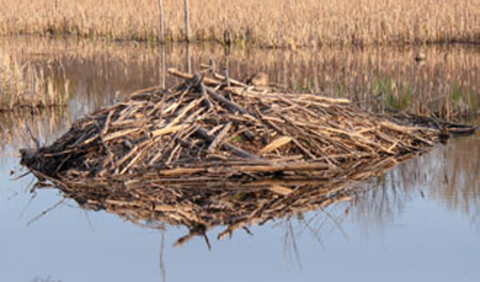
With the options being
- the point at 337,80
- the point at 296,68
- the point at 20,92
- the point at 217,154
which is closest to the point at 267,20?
the point at 296,68

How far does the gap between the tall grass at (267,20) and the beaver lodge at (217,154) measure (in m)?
13.4

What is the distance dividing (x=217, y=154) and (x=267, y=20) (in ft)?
56.1

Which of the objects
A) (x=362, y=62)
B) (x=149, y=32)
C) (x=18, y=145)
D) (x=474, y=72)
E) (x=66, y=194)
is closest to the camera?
(x=66, y=194)

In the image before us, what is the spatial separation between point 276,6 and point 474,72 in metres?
12.4

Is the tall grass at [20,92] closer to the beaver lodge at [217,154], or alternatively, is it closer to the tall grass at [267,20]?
the beaver lodge at [217,154]

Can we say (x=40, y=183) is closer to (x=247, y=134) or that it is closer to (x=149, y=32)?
(x=247, y=134)

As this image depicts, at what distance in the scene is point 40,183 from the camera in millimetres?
8008

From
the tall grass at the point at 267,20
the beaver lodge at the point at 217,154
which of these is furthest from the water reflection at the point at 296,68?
the beaver lodge at the point at 217,154

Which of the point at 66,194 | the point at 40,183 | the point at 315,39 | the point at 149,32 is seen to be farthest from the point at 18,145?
the point at 149,32

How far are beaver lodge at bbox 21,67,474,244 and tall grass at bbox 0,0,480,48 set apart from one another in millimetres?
13389

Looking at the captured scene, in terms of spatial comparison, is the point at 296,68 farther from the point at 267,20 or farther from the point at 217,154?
the point at 217,154

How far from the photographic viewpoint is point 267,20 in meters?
24.6

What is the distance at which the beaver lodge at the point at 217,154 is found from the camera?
7023mm

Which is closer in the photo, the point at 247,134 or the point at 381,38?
the point at 247,134
